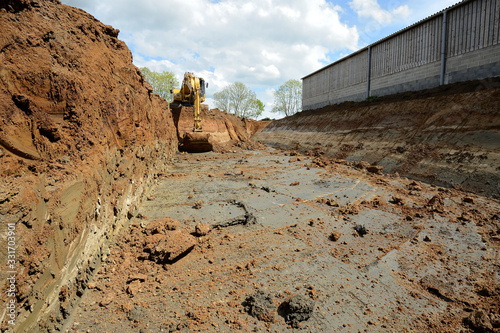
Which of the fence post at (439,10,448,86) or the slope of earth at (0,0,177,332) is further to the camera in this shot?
the fence post at (439,10,448,86)

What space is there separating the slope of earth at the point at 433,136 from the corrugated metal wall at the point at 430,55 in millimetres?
1413

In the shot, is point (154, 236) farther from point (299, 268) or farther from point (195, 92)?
point (195, 92)

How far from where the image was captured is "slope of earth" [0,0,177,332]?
70.2 inches

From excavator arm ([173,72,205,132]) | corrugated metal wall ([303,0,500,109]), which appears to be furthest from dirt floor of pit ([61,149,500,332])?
excavator arm ([173,72,205,132])

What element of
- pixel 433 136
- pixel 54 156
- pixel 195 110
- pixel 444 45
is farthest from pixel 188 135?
pixel 444 45

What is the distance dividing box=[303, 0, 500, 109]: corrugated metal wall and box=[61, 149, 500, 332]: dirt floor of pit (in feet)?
27.6

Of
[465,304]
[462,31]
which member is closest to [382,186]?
[465,304]

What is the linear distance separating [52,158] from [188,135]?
37.8 ft

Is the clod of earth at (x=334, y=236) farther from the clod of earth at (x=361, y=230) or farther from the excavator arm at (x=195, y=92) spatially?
the excavator arm at (x=195, y=92)

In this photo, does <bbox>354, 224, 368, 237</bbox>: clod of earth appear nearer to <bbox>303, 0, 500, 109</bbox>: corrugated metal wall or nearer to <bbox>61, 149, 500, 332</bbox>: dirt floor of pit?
<bbox>61, 149, 500, 332</bbox>: dirt floor of pit

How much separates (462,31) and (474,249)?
1223cm

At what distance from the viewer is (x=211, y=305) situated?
8.31 ft

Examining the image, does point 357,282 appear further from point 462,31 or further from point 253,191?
point 462,31

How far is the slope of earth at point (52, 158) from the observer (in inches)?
70.2
